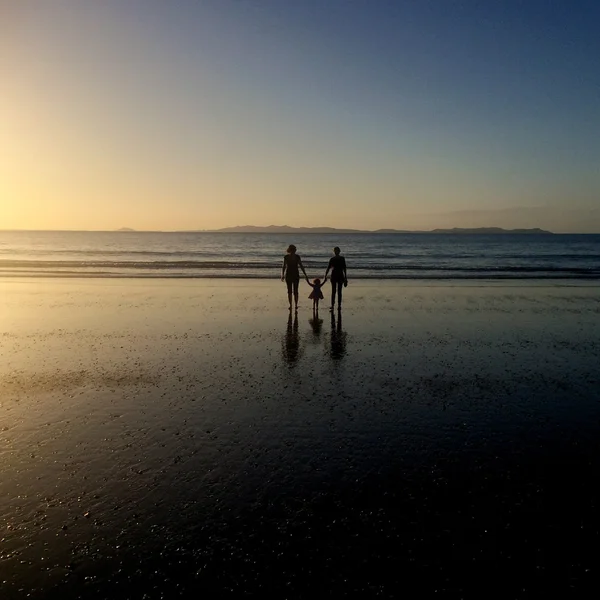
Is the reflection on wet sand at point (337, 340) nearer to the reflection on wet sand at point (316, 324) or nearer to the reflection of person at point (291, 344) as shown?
Result: the reflection on wet sand at point (316, 324)

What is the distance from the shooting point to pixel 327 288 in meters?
25.3

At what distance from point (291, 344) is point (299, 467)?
682 centimetres

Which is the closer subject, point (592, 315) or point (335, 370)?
point (335, 370)

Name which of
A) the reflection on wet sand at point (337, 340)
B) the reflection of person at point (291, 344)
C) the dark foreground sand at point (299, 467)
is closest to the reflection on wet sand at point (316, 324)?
the reflection on wet sand at point (337, 340)

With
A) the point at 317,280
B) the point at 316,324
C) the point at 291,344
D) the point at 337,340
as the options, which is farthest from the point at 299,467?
the point at 317,280

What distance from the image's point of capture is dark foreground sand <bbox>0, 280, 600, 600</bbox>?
4.05 meters

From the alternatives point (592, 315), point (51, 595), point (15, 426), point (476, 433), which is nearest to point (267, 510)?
point (51, 595)

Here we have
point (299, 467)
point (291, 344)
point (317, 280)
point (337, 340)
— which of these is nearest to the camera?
point (299, 467)

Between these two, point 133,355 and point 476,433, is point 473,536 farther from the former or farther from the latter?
point 133,355

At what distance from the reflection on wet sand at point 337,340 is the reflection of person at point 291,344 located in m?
0.94

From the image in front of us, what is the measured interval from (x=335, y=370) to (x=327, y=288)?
15271 millimetres

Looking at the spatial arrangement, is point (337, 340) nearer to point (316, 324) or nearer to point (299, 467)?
point (316, 324)

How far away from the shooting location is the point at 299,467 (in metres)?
5.80

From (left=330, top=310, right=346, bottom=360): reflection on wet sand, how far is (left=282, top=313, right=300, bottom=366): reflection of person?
3.10ft
